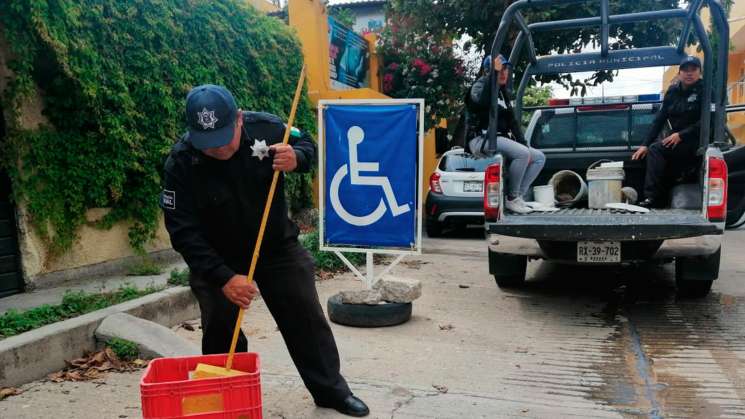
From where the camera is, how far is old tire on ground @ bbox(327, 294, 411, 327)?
5.02 metres

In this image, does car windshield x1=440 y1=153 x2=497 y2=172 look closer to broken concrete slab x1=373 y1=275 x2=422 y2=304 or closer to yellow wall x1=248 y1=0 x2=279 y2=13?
broken concrete slab x1=373 y1=275 x2=422 y2=304

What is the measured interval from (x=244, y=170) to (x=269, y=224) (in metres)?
0.30

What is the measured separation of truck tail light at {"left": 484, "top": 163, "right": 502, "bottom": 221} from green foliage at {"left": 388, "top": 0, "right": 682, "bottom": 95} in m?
6.65

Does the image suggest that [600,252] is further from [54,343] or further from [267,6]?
[267,6]

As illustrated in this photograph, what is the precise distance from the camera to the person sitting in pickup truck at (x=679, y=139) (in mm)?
6121

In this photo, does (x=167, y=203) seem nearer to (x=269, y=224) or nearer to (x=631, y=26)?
(x=269, y=224)

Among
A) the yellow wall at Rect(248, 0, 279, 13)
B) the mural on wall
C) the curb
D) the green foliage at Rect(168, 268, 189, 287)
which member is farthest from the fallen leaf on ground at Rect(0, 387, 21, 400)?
the yellow wall at Rect(248, 0, 279, 13)

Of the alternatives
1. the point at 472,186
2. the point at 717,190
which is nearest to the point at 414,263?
the point at 472,186

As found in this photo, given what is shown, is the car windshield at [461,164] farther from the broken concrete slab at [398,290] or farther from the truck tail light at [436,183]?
the broken concrete slab at [398,290]

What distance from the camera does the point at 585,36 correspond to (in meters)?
11.9

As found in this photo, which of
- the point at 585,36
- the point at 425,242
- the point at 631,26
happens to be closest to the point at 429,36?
the point at 585,36

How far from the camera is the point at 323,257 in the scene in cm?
750

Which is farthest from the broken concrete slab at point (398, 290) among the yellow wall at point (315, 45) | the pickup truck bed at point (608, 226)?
the yellow wall at point (315, 45)

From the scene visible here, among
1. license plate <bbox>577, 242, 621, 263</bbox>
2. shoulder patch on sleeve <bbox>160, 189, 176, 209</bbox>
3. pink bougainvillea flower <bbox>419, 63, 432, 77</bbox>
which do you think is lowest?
license plate <bbox>577, 242, 621, 263</bbox>
